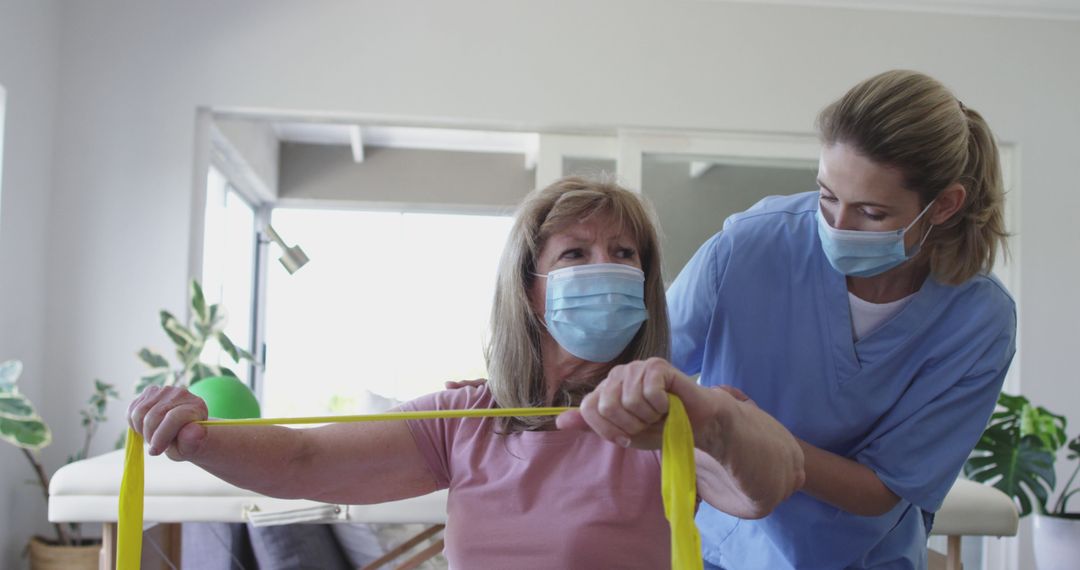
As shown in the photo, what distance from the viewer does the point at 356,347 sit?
7863 millimetres

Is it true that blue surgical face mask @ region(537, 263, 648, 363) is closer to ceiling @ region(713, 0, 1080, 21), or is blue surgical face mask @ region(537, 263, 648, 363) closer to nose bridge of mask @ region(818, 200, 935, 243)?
nose bridge of mask @ region(818, 200, 935, 243)

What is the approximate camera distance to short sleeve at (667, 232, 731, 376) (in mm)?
1441

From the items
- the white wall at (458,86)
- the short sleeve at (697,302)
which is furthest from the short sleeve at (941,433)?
the white wall at (458,86)

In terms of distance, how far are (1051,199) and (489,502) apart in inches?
161

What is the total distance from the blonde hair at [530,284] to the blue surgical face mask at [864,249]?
0.24 m

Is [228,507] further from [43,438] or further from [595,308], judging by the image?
[595,308]

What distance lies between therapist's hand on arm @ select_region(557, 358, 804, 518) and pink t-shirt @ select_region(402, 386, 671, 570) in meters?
0.17

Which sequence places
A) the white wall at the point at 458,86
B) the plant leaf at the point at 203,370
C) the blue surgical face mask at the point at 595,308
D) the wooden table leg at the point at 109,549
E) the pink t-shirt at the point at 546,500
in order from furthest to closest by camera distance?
the white wall at the point at 458,86 → the plant leaf at the point at 203,370 → the wooden table leg at the point at 109,549 → the blue surgical face mask at the point at 595,308 → the pink t-shirt at the point at 546,500

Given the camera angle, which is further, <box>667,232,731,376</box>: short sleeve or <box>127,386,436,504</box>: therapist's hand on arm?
<box>667,232,731,376</box>: short sleeve

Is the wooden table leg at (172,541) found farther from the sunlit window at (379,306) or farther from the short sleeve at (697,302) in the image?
the sunlit window at (379,306)

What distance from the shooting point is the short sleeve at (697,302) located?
1441 mm

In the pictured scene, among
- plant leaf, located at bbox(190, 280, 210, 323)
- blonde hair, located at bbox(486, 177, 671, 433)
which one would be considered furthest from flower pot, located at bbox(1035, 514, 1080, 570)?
plant leaf, located at bbox(190, 280, 210, 323)

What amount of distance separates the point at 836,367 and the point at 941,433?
0.56 ft

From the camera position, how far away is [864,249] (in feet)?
4.35
